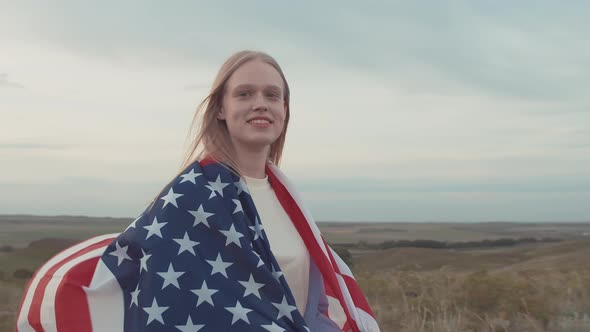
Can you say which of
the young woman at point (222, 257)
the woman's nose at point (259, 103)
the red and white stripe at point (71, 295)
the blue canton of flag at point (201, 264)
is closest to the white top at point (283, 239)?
the young woman at point (222, 257)

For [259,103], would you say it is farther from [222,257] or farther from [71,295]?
[71,295]

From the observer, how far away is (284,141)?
3.79m

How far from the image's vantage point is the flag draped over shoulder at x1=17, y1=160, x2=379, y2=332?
110 inches

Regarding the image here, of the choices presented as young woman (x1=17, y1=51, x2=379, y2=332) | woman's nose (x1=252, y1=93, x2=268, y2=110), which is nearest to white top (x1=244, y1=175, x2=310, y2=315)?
young woman (x1=17, y1=51, x2=379, y2=332)

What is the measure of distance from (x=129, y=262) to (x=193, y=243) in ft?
1.26

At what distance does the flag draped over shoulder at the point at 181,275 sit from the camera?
2.79m

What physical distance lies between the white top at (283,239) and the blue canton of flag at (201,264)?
0.25 meters

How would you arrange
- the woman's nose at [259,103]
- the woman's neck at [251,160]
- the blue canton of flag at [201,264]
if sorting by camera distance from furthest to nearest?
the woman's neck at [251,160], the woman's nose at [259,103], the blue canton of flag at [201,264]

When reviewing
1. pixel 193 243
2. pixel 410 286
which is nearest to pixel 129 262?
pixel 193 243

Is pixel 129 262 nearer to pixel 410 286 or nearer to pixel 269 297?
pixel 269 297

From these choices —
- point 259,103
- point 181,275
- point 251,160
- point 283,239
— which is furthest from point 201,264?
point 259,103

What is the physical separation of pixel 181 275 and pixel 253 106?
94 centimetres

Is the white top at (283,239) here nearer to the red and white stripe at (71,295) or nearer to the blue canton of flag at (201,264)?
the blue canton of flag at (201,264)

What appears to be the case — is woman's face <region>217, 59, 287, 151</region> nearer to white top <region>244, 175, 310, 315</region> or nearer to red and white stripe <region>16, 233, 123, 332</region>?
white top <region>244, 175, 310, 315</region>
